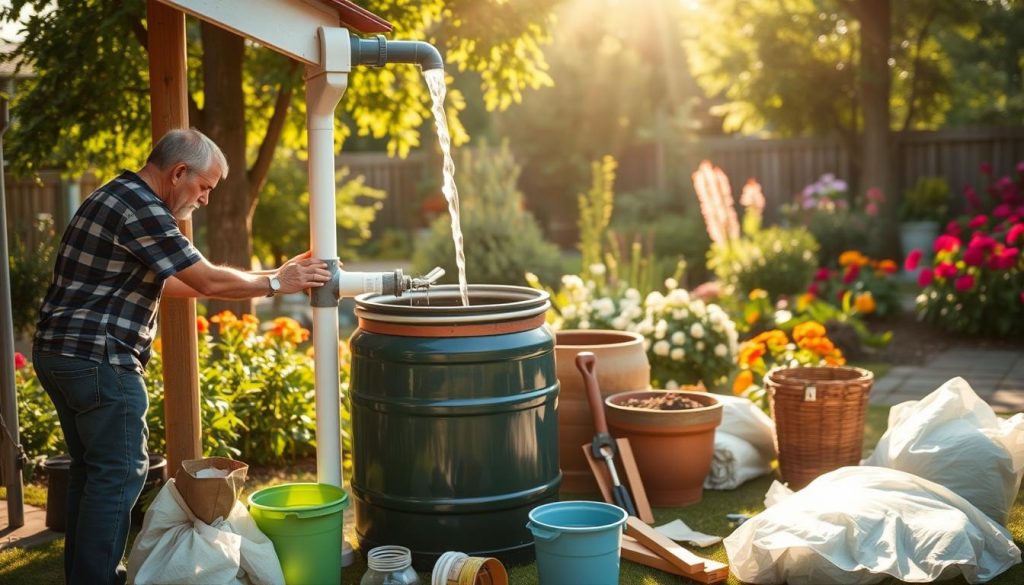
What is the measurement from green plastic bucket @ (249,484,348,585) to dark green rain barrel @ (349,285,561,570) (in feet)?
1.04

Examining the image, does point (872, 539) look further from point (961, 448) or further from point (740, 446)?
point (740, 446)

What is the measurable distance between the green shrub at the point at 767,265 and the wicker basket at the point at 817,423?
13.7 ft

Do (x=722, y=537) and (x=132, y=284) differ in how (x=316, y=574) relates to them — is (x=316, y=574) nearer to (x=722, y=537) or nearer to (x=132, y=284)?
(x=132, y=284)

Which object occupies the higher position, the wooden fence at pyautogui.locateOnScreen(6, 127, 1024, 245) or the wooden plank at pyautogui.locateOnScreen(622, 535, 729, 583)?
the wooden fence at pyautogui.locateOnScreen(6, 127, 1024, 245)

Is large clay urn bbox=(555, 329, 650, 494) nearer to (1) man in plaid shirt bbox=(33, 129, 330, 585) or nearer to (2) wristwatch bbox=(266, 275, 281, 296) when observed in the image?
(2) wristwatch bbox=(266, 275, 281, 296)

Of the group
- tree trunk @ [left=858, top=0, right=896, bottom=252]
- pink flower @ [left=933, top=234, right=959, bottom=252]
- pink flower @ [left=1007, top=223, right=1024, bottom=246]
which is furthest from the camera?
tree trunk @ [left=858, top=0, right=896, bottom=252]

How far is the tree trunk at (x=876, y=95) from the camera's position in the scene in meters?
12.2

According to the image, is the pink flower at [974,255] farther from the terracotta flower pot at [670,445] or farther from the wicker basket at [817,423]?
the terracotta flower pot at [670,445]

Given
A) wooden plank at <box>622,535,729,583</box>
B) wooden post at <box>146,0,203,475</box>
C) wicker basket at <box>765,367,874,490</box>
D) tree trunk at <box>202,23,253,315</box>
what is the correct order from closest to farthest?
wooden plank at <box>622,535,729,583</box> → wooden post at <box>146,0,203,475</box> → wicker basket at <box>765,367,874,490</box> → tree trunk at <box>202,23,253,315</box>

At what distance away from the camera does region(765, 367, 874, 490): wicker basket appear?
181 inches

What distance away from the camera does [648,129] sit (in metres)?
19.7

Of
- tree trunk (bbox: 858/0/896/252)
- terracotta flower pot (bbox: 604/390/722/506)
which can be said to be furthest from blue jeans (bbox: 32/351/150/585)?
tree trunk (bbox: 858/0/896/252)

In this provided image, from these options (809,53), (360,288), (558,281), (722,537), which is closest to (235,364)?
(360,288)

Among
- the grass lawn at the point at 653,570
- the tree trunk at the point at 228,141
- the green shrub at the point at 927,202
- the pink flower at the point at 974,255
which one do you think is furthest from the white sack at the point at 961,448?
the green shrub at the point at 927,202
